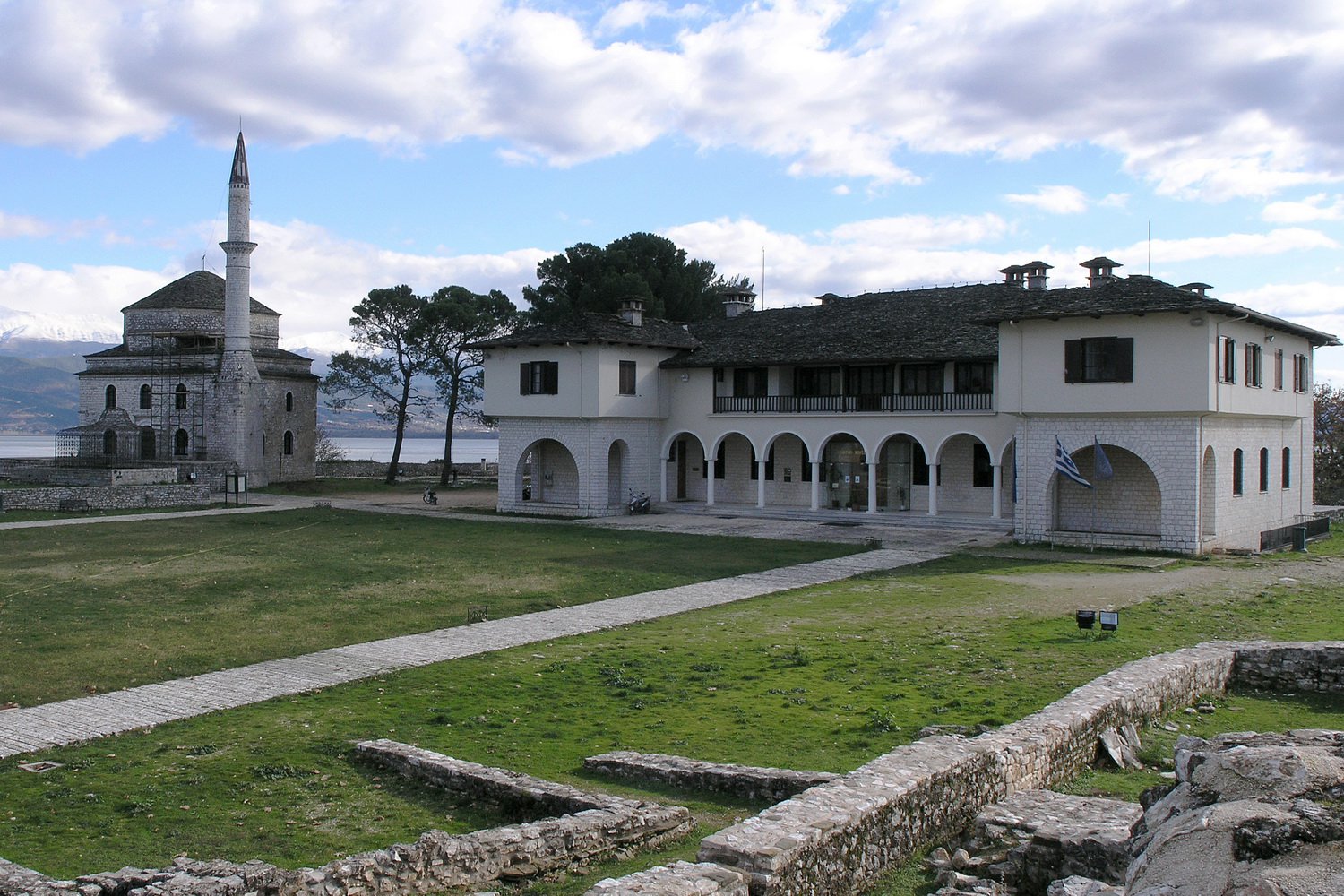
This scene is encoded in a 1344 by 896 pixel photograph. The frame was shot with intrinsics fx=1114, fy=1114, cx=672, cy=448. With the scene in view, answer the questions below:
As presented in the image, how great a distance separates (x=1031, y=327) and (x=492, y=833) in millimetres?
25251

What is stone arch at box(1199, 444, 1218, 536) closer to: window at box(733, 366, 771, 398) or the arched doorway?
the arched doorway

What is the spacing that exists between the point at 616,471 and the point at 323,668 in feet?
87.5

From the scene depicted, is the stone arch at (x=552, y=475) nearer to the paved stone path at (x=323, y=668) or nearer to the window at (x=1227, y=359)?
the paved stone path at (x=323, y=668)

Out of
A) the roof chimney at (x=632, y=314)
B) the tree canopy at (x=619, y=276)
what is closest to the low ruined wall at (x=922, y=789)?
the roof chimney at (x=632, y=314)

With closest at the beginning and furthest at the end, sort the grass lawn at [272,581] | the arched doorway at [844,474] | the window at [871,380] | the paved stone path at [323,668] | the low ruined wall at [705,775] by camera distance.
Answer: the low ruined wall at [705,775] < the paved stone path at [323,668] < the grass lawn at [272,581] < the window at [871,380] < the arched doorway at [844,474]

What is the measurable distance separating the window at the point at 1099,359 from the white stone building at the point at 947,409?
0.05 metres

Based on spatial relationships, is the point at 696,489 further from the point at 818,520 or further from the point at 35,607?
the point at 35,607

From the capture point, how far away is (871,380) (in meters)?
37.8

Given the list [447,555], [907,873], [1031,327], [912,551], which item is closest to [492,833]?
[907,873]

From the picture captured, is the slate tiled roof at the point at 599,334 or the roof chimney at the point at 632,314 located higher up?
the roof chimney at the point at 632,314

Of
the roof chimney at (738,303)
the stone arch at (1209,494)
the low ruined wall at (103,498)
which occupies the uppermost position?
the roof chimney at (738,303)

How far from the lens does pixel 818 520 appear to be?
36.3 m

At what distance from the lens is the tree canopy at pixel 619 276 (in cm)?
5561

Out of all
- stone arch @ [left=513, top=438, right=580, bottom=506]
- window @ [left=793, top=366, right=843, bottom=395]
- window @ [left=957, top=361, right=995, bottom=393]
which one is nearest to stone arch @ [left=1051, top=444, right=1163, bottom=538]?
window @ [left=957, top=361, right=995, bottom=393]
